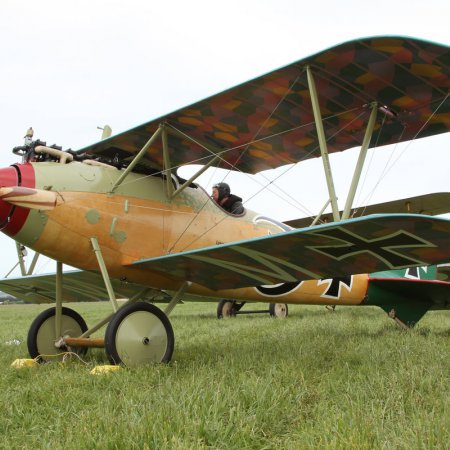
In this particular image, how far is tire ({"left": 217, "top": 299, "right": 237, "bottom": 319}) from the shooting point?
12258mm

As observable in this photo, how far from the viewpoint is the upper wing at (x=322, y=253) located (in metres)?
3.48

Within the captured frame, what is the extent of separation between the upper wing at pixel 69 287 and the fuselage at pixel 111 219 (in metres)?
1.24

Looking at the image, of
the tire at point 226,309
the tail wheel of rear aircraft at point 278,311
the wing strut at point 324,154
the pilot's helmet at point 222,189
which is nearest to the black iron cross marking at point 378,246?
the wing strut at point 324,154

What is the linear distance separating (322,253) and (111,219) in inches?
84.2

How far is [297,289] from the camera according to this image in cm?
675

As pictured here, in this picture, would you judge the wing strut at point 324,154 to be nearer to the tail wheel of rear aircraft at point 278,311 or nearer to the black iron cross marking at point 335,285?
the black iron cross marking at point 335,285

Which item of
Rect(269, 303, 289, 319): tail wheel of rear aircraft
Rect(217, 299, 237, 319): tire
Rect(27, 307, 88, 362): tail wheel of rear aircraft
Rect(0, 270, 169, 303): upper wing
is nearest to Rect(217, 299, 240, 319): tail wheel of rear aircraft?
Rect(217, 299, 237, 319): tire

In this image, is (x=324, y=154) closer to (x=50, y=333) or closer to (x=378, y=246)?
(x=378, y=246)

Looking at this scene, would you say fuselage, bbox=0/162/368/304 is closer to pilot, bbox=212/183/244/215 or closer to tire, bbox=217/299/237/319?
pilot, bbox=212/183/244/215

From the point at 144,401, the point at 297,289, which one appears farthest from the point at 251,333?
the point at 144,401

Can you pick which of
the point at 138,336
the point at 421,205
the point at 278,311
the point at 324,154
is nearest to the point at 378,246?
the point at 324,154

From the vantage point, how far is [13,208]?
4.45 m

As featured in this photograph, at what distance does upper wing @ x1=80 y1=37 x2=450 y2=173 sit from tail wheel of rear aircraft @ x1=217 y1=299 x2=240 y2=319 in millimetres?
6524

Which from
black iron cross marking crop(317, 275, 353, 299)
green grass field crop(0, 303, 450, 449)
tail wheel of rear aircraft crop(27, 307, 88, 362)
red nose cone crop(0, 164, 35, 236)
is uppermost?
red nose cone crop(0, 164, 35, 236)
